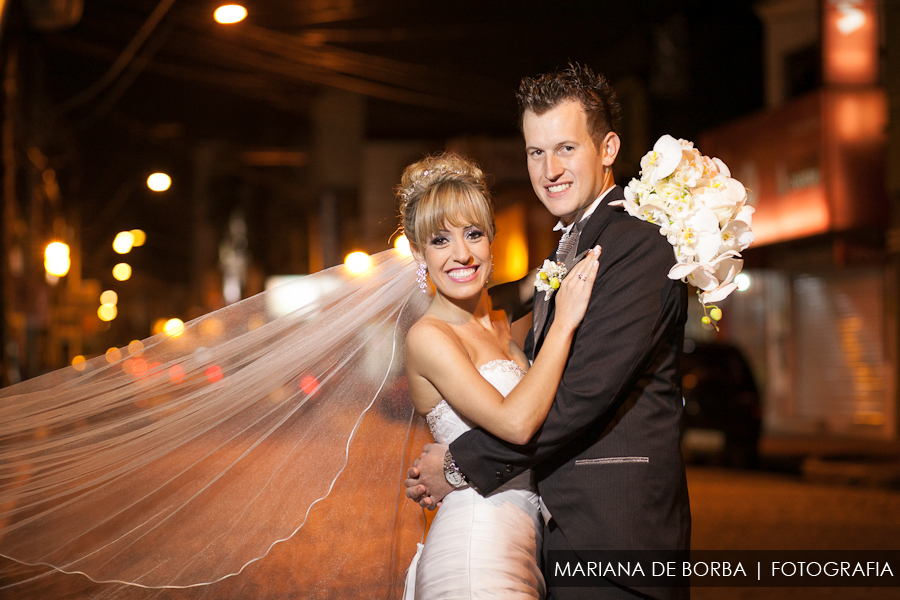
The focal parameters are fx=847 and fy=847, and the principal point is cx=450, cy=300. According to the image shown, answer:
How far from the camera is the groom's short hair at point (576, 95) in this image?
→ 314cm

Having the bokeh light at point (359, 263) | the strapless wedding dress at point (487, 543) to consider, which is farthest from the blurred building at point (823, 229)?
the strapless wedding dress at point (487, 543)

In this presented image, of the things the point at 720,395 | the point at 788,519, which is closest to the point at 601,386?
the point at 788,519

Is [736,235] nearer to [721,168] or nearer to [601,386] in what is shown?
[721,168]

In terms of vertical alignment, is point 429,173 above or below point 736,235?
above

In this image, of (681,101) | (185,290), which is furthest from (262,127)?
(185,290)

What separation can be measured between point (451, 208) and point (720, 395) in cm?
1146

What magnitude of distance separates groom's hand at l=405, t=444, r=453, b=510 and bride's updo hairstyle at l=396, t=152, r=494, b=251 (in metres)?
0.85

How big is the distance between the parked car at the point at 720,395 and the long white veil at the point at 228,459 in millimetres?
10644

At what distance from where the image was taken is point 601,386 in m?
2.85

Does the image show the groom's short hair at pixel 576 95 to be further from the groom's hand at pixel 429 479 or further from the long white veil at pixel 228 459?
the groom's hand at pixel 429 479


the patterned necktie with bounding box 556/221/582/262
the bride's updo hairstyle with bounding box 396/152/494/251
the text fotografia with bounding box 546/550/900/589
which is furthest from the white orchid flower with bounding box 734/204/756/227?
the text fotografia with bounding box 546/550/900/589

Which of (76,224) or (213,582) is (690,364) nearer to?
(213,582)

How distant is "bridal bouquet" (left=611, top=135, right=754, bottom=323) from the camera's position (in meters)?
2.88

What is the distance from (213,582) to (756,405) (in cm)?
1196
